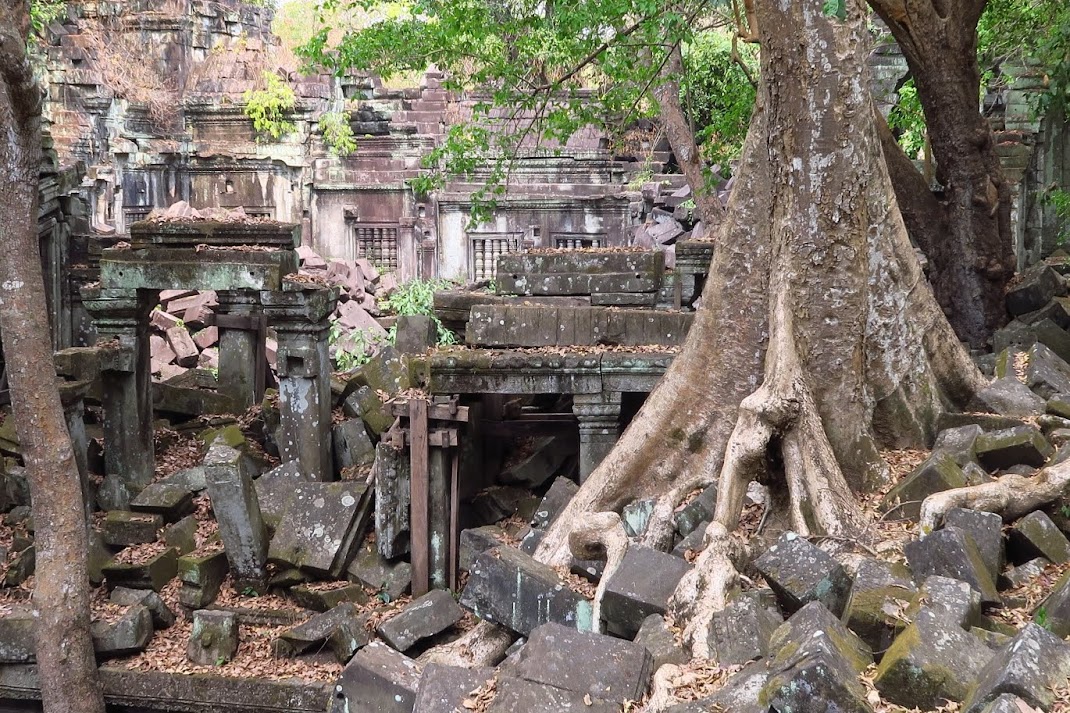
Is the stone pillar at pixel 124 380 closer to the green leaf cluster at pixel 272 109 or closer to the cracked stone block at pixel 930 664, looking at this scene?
the cracked stone block at pixel 930 664

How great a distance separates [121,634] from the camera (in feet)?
25.0

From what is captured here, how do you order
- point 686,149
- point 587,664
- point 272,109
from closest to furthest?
1. point 587,664
2. point 686,149
3. point 272,109

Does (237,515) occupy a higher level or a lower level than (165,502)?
higher

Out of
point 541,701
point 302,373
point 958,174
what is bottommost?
point 541,701

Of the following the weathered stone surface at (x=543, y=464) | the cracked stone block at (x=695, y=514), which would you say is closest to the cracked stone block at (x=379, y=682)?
the cracked stone block at (x=695, y=514)

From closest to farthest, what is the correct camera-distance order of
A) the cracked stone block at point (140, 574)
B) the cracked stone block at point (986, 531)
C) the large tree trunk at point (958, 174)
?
the cracked stone block at point (986, 531)
the cracked stone block at point (140, 574)
the large tree trunk at point (958, 174)

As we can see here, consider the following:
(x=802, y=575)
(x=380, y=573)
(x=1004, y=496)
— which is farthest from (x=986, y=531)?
(x=380, y=573)

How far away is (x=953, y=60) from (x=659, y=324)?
10.4 ft

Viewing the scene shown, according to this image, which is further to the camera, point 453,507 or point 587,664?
point 453,507

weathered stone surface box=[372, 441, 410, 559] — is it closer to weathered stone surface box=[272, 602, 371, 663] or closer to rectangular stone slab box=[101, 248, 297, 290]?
weathered stone surface box=[272, 602, 371, 663]

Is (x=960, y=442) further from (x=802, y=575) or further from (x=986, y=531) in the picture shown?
(x=802, y=575)

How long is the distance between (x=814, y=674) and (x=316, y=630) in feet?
16.0

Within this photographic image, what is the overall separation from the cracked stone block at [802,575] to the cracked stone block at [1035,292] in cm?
543

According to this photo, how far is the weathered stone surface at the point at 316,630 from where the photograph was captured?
7.69 metres
